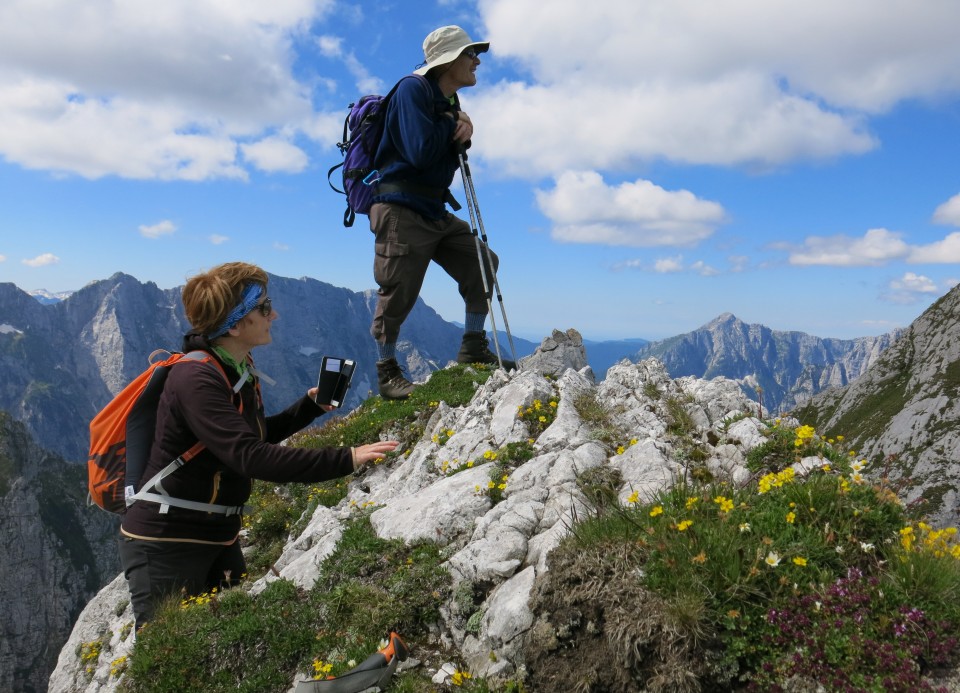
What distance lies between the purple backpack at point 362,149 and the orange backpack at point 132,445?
15.4 feet

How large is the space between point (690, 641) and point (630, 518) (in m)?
1.14

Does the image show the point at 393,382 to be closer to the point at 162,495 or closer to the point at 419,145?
the point at 419,145

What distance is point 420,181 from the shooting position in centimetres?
994

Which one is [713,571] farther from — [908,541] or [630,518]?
[908,541]

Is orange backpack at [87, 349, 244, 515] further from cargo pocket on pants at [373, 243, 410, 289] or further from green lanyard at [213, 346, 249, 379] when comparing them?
cargo pocket on pants at [373, 243, 410, 289]

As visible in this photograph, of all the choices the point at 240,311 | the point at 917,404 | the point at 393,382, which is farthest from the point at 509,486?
the point at 917,404

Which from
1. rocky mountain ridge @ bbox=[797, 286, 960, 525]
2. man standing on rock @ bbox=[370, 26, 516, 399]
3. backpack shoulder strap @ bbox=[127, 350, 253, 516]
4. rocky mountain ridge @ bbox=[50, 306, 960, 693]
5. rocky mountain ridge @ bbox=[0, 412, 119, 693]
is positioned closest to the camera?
rocky mountain ridge @ bbox=[50, 306, 960, 693]

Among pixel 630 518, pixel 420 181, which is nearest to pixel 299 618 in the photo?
pixel 630 518

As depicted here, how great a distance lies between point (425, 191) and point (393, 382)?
4.23 metres

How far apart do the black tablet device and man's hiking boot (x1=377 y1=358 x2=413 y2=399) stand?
197 inches

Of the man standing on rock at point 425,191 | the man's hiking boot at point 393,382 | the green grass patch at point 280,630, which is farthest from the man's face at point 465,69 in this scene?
the green grass patch at point 280,630

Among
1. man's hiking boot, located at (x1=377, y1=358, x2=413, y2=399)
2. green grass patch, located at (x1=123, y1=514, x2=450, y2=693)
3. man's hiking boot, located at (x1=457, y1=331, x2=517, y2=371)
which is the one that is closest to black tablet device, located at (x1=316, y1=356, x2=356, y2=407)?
green grass patch, located at (x1=123, y1=514, x2=450, y2=693)

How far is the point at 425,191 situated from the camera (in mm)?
10023

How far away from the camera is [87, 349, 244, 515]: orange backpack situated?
238 inches
